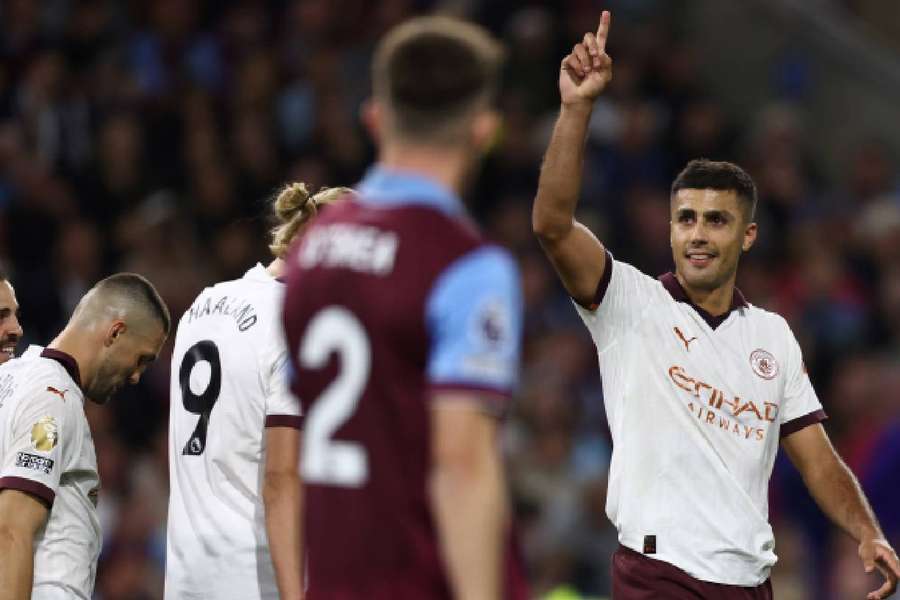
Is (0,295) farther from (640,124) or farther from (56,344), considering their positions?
(640,124)

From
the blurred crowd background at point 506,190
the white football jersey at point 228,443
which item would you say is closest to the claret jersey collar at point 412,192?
the white football jersey at point 228,443

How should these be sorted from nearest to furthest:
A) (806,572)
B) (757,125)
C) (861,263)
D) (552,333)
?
(806,572)
(552,333)
(861,263)
(757,125)

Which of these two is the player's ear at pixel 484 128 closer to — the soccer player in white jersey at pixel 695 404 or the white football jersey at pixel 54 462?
the soccer player in white jersey at pixel 695 404

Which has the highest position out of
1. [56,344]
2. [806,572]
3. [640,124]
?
[640,124]

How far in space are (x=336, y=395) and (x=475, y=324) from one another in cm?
36

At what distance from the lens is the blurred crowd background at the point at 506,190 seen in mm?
10664

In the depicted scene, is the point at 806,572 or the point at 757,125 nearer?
the point at 806,572

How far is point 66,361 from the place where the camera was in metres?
5.37

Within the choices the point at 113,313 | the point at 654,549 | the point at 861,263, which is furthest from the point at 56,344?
the point at 861,263

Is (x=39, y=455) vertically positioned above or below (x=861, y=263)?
below

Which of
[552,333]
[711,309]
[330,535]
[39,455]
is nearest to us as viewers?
[330,535]

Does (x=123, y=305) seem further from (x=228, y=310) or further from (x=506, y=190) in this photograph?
(x=506, y=190)

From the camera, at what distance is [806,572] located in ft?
34.6

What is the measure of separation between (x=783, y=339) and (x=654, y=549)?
98cm
